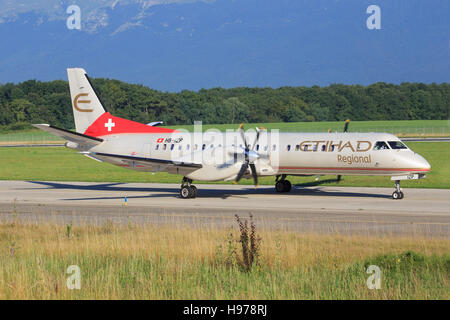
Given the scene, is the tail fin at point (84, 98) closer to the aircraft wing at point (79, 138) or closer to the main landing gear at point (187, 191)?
the aircraft wing at point (79, 138)

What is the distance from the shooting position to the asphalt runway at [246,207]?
2194 cm

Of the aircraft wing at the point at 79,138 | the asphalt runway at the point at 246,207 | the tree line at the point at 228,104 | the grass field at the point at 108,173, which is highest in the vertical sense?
the tree line at the point at 228,104

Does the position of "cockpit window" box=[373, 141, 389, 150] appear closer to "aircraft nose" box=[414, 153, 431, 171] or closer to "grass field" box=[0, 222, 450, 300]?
"aircraft nose" box=[414, 153, 431, 171]

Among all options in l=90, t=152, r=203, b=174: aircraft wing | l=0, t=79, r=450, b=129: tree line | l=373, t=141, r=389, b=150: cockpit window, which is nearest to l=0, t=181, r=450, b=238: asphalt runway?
l=90, t=152, r=203, b=174: aircraft wing

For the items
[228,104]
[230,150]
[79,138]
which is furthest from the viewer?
[228,104]

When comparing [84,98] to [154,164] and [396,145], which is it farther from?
[396,145]

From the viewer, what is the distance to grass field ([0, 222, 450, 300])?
11492 mm

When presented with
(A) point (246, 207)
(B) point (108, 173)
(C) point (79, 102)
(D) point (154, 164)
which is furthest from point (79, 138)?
(B) point (108, 173)

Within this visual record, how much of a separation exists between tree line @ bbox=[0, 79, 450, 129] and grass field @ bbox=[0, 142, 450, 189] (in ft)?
203

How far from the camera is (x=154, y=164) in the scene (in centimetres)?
3098

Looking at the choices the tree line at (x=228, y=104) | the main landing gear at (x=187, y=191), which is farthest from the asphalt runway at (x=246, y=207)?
the tree line at (x=228, y=104)

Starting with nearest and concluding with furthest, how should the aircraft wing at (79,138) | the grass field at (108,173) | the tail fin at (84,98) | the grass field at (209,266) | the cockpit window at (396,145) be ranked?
the grass field at (209,266)
the cockpit window at (396,145)
the aircraft wing at (79,138)
the tail fin at (84,98)
the grass field at (108,173)

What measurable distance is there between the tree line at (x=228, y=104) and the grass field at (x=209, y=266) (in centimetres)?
11005

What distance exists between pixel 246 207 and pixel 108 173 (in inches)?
1008
